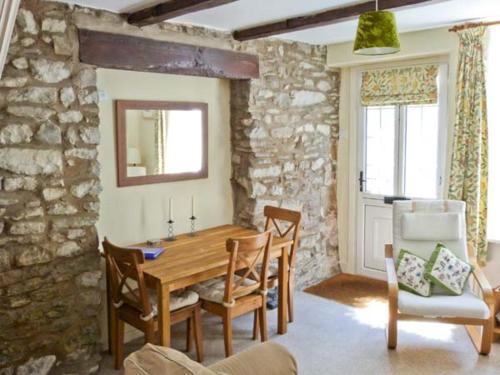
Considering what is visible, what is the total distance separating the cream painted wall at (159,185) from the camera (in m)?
3.54

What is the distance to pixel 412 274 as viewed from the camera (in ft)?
12.0

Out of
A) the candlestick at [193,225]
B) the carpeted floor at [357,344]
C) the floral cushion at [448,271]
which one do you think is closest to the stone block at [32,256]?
the carpeted floor at [357,344]

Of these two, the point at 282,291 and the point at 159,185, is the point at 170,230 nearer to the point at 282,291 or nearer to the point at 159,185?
the point at 159,185

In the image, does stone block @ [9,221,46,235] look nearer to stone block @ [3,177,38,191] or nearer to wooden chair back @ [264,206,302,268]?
stone block @ [3,177,38,191]

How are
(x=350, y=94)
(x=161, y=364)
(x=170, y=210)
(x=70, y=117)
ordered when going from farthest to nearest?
(x=350, y=94), (x=170, y=210), (x=70, y=117), (x=161, y=364)

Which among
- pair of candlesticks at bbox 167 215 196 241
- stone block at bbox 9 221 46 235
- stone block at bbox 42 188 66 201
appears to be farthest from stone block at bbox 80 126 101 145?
pair of candlesticks at bbox 167 215 196 241

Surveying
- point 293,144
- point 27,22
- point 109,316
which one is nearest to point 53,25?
point 27,22

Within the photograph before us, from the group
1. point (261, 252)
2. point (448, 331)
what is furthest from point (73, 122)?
point (448, 331)

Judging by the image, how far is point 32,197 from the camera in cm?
299

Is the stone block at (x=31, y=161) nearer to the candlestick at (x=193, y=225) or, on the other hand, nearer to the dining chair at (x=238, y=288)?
the dining chair at (x=238, y=288)

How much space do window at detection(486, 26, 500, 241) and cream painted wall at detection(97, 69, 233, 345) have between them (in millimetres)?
2181

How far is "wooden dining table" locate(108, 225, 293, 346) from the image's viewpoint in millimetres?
3014

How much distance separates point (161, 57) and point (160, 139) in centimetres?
64

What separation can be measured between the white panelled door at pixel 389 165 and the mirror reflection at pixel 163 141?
1.85 metres
